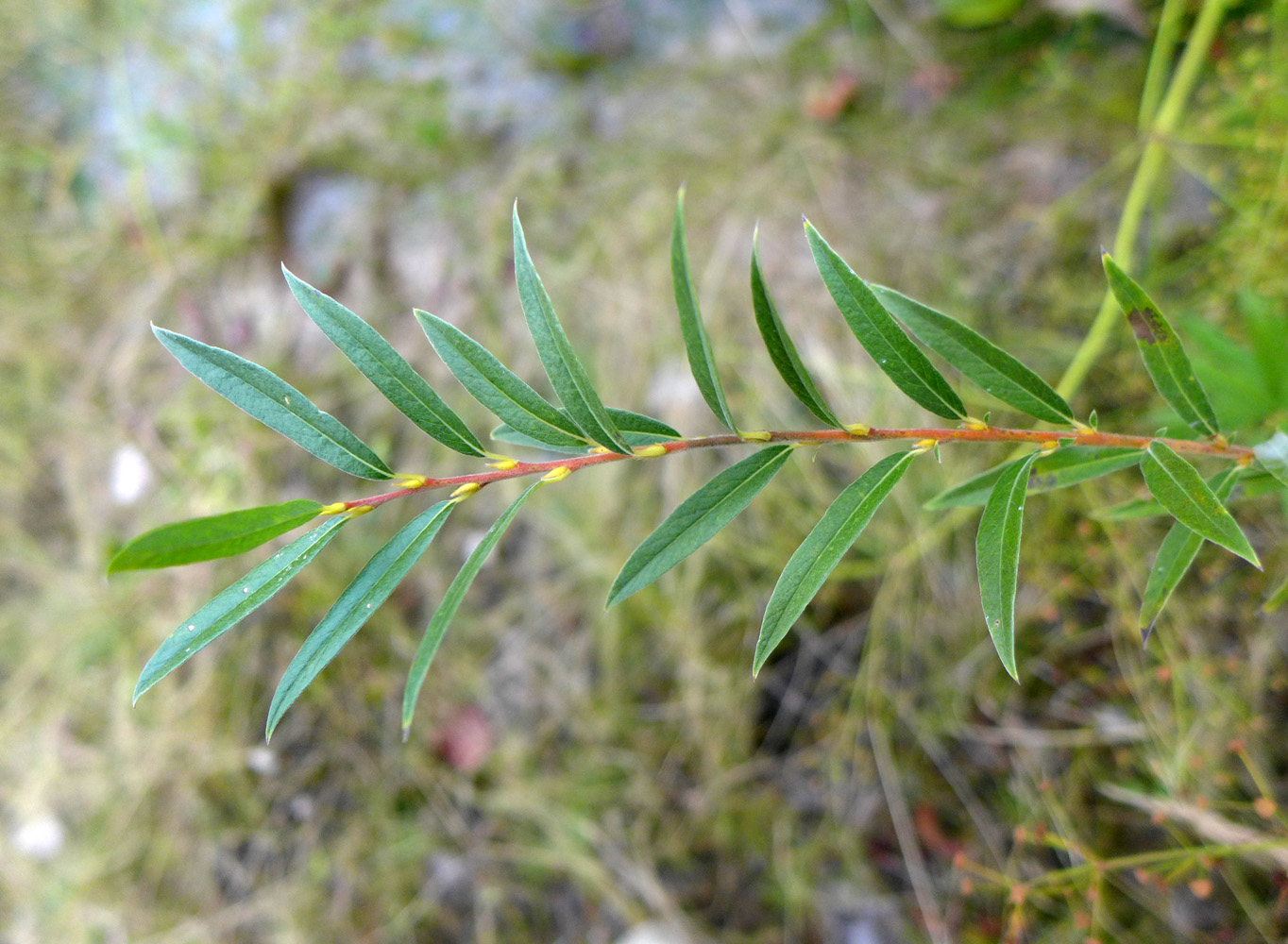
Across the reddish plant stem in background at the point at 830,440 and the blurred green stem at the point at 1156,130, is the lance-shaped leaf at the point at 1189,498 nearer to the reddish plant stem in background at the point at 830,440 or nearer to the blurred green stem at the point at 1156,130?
the reddish plant stem in background at the point at 830,440

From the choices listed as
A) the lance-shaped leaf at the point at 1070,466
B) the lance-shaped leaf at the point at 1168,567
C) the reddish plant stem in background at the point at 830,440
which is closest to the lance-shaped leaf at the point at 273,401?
the reddish plant stem in background at the point at 830,440

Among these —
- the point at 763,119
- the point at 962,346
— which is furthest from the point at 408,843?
the point at 763,119

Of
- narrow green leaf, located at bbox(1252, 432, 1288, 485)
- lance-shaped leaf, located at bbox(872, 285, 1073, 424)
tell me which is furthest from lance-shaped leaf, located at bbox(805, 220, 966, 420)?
narrow green leaf, located at bbox(1252, 432, 1288, 485)

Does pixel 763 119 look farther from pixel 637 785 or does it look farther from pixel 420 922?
pixel 420 922

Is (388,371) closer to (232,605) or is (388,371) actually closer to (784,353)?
(232,605)

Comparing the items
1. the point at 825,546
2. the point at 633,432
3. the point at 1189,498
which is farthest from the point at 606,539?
the point at 1189,498

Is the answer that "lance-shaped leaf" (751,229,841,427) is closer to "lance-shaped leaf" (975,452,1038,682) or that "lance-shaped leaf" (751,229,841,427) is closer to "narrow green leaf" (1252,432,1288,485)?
"lance-shaped leaf" (975,452,1038,682)

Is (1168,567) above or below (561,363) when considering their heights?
below
